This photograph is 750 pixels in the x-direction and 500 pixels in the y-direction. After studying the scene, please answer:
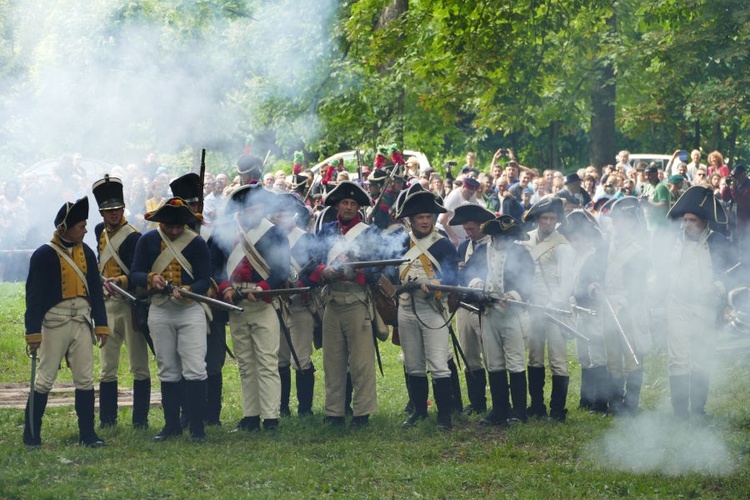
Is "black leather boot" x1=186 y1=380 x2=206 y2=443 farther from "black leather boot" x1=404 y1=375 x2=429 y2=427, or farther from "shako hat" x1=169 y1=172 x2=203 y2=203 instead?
"black leather boot" x1=404 y1=375 x2=429 y2=427

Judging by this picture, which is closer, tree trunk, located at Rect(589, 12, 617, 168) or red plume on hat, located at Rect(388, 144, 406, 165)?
red plume on hat, located at Rect(388, 144, 406, 165)

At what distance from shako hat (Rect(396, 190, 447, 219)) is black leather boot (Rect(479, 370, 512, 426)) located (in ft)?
5.60

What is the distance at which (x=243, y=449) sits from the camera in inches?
385

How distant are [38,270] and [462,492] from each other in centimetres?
417

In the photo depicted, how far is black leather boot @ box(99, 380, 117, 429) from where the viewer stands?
10.9 metres

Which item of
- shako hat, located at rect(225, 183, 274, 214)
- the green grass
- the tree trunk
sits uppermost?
the tree trunk

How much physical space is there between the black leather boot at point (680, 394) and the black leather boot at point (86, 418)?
533cm

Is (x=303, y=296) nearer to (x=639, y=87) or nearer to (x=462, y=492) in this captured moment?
(x=462, y=492)

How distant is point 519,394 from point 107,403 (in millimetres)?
3985

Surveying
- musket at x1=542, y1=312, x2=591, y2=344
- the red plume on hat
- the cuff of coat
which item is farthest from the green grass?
the red plume on hat

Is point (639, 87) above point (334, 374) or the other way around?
above

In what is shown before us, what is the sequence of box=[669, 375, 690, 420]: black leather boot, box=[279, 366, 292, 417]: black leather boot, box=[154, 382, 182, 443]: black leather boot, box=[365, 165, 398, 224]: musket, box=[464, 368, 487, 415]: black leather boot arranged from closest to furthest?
box=[154, 382, 182, 443]: black leather boot → box=[669, 375, 690, 420]: black leather boot → box=[464, 368, 487, 415]: black leather boot → box=[279, 366, 292, 417]: black leather boot → box=[365, 165, 398, 224]: musket

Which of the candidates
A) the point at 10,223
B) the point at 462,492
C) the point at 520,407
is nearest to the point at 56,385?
the point at 520,407

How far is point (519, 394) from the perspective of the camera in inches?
425
